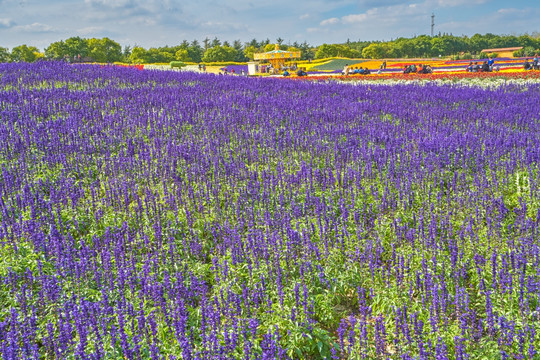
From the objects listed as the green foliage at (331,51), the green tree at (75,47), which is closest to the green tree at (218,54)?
the green foliage at (331,51)

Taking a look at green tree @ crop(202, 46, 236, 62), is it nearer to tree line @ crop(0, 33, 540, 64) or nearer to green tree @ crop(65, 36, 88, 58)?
tree line @ crop(0, 33, 540, 64)

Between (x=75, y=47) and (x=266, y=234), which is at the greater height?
(x=75, y=47)

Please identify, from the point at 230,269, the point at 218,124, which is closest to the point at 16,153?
the point at 218,124

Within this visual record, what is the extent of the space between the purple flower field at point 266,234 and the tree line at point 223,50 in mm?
48687

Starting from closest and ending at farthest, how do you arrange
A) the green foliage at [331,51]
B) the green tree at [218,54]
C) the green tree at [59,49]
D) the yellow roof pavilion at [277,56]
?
the yellow roof pavilion at [277,56]
the green tree at [59,49]
the green tree at [218,54]
the green foliage at [331,51]

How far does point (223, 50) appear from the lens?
78375mm

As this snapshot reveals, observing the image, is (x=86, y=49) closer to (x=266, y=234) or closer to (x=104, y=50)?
(x=104, y=50)

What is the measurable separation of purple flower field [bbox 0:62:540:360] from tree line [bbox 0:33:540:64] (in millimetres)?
48687

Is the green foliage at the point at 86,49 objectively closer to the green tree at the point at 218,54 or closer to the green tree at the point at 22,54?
the green tree at the point at 22,54

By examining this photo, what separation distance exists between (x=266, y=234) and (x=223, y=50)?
77.3 meters

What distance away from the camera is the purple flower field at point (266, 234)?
4.18 metres

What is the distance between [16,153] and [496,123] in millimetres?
13848

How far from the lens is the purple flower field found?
4.18 metres

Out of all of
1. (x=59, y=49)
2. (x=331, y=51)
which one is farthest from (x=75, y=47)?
(x=331, y=51)
